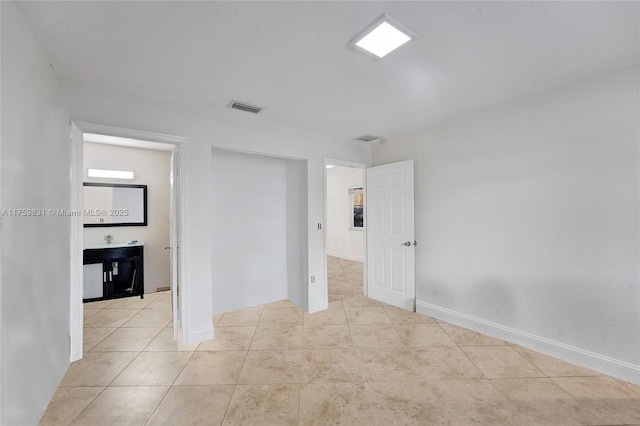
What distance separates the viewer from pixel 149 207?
179 inches

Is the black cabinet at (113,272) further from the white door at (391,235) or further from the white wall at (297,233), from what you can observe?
the white door at (391,235)

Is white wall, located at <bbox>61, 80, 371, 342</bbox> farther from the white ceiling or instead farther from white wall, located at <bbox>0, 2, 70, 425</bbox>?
white wall, located at <bbox>0, 2, 70, 425</bbox>

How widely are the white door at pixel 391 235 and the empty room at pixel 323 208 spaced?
0.04 metres

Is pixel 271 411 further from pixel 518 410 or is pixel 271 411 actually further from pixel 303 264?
pixel 303 264

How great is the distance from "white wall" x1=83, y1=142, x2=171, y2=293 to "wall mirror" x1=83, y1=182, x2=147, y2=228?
0.08 metres

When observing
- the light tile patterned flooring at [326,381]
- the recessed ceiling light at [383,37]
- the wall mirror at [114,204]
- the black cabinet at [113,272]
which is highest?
the recessed ceiling light at [383,37]

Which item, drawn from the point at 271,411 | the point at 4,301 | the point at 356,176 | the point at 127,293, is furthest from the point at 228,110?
the point at 356,176

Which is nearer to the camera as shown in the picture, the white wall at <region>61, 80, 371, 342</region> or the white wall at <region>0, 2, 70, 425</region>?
the white wall at <region>0, 2, 70, 425</region>

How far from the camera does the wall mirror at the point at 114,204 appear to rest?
164 inches

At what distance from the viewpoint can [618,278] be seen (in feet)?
7.14

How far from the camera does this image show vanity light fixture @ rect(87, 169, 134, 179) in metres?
4.14

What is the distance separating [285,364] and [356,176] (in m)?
5.61

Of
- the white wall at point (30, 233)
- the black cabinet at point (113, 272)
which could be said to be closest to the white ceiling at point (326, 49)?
the white wall at point (30, 233)

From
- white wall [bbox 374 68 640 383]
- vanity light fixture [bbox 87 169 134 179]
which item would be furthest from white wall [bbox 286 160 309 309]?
vanity light fixture [bbox 87 169 134 179]
